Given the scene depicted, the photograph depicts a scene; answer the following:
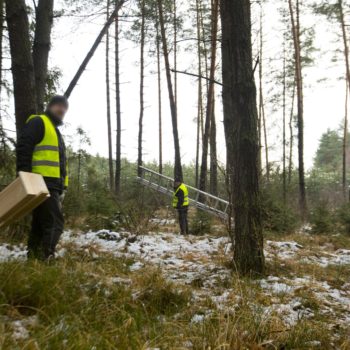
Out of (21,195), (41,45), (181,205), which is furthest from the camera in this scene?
(181,205)

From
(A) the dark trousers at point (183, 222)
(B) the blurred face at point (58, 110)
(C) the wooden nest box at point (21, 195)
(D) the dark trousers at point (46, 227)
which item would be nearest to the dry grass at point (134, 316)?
(D) the dark trousers at point (46, 227)

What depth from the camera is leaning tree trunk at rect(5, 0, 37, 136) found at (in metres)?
5.32

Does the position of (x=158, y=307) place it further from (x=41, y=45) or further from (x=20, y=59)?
(x=41, y=45)

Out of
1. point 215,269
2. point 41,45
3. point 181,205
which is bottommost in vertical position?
point 181,205

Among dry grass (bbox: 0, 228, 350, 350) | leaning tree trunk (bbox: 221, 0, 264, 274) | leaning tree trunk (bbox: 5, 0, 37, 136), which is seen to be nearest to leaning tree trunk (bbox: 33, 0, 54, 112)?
leaning tree trunk (bbox: 5, 0, 37, 136)

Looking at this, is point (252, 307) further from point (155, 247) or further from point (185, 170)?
point (185, 170)

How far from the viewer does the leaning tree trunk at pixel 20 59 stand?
17.5 feet

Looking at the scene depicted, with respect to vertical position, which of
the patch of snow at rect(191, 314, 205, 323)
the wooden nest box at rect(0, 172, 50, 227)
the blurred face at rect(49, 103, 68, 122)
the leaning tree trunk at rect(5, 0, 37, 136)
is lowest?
the patch of snow at rect(191, 314, 205, 323)

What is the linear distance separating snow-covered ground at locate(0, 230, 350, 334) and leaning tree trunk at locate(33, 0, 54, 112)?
2529 mm

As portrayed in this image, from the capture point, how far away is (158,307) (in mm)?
3109

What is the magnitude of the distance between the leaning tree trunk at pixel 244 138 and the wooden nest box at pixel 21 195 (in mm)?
3044

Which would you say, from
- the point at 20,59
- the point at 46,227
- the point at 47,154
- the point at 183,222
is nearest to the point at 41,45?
the point at 20,59

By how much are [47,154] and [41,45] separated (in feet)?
11.2

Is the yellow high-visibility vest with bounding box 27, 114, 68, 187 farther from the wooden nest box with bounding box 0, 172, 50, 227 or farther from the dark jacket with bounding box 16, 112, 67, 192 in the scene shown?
the wooden nest box with bounding box 0, 172, 50, 227
